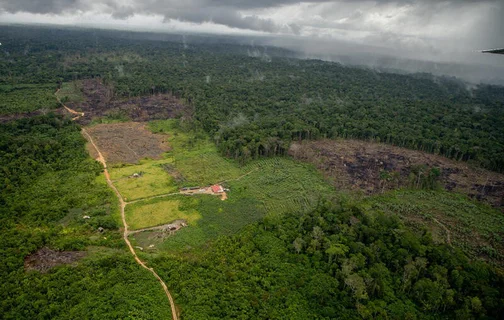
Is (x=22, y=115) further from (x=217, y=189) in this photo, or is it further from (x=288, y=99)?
(x=288, y=99)

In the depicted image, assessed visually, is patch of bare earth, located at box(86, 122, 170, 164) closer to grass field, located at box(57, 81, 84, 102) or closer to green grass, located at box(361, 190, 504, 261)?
grass field, located at box(57, 81, 84, 102)

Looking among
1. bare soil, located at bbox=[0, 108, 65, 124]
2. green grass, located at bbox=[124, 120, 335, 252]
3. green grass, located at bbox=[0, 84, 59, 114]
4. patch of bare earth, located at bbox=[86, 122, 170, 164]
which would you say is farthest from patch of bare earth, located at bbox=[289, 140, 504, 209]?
green grass, located at bbox=[0, 84, 59, 114]

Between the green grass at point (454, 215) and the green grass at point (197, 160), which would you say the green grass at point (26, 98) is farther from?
the green grass at point (454, 215)

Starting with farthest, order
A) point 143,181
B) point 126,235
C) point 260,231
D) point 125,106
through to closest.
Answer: point 125,106, point 143,181, point 260,231, point 126,235

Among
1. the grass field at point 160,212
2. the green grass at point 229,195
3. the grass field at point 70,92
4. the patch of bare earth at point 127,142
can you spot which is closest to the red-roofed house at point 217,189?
the green grass at point 229,195

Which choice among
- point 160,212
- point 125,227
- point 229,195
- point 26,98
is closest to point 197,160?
point 229,195

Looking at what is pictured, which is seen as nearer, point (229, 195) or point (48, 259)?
point (48, 259)

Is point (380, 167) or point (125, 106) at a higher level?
point (125, 106)
